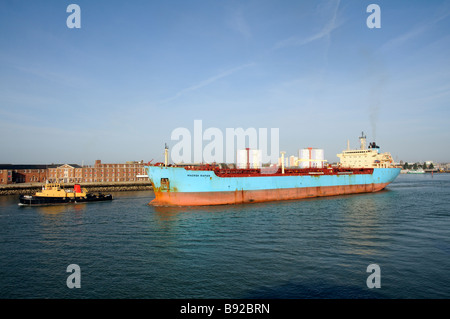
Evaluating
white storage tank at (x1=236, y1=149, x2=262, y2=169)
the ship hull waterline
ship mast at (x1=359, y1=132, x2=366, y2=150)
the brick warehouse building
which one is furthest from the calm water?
the brick warehouse building

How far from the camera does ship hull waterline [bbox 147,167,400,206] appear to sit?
3069 cm

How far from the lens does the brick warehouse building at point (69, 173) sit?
222ft

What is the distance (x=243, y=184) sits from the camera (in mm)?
33062

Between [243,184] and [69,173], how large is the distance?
5562 centimetres

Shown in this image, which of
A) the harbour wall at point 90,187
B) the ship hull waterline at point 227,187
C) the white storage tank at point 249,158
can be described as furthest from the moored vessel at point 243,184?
the harbour wall at point 90,187

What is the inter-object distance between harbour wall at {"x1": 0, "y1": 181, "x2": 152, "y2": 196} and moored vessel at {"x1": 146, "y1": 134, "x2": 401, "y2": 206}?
33464mm

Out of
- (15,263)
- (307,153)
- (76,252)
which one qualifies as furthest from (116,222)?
(307,153)

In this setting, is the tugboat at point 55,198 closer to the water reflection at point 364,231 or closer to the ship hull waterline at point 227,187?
the ship hull waterline at point 227,187

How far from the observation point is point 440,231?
19.8 m

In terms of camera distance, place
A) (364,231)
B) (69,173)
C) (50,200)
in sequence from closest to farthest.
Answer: (364,231) → (50,200) → (69,173)

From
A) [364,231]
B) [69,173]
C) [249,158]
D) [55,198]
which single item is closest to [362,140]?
[249,158]

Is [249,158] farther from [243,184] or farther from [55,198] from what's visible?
[55,198]

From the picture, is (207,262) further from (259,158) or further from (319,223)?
(259,158)

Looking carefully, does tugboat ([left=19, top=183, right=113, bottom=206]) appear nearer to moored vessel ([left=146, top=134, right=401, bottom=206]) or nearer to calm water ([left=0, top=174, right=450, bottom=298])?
calm water ([left=0, top=174, right=450, bottom=298])
